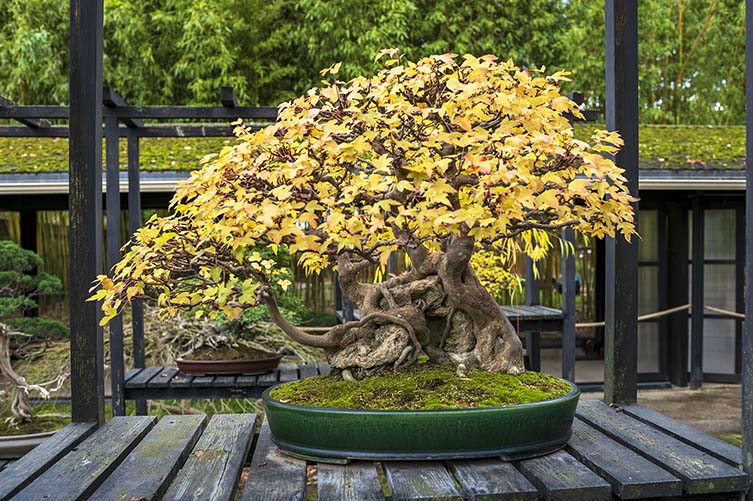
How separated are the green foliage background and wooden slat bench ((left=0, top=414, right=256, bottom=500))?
7935 millimetres

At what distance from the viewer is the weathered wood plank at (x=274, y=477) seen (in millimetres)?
1473

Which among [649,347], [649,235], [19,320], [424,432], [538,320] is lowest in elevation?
[649,347]

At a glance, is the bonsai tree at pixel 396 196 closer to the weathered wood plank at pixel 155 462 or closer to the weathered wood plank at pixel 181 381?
the weathered wood plank at pixel 155 462

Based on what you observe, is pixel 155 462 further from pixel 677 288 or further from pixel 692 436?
pixel 677 288

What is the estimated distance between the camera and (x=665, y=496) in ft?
4.98

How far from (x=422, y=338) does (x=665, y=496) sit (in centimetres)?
81

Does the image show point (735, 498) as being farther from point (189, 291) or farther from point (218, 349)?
point (218, 349)

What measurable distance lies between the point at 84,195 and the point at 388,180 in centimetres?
77

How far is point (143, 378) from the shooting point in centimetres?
409

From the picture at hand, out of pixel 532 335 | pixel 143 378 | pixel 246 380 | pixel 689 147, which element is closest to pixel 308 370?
pixel 246 380

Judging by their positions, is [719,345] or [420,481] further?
[719,345]

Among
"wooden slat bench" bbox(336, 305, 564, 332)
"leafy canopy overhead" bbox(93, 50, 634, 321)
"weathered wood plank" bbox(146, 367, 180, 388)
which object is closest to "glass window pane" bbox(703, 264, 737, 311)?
"wooden slat bench" bbox(336, 305, 564, 332)

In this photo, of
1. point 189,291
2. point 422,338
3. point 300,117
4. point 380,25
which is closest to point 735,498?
point 422,338

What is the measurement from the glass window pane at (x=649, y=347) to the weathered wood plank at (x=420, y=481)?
5889mm
